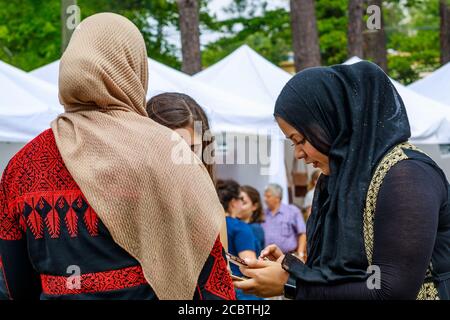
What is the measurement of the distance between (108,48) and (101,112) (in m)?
0.19

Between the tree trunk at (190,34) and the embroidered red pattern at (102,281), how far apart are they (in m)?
11.5

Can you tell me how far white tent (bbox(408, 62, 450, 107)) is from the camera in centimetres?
1287

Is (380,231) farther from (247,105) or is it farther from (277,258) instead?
(247,105)

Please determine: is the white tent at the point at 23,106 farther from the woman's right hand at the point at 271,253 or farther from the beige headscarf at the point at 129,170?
the beige headscarf at the point at 129,170

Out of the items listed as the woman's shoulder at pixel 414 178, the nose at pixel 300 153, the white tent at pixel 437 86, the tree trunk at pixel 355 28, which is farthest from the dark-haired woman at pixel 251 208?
the tree trunk at pixel 355 28

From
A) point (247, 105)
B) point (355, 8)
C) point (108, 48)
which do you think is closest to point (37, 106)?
point (247, 105)

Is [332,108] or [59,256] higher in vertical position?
[332,108]

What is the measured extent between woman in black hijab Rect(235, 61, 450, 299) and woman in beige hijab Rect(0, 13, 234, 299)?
28 cm

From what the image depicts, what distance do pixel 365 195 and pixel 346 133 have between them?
0.60 ft

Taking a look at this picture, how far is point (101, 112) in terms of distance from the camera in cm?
230

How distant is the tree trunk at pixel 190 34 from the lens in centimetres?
1344

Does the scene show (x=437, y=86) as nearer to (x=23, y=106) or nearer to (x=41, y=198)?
(x=23, y=106)

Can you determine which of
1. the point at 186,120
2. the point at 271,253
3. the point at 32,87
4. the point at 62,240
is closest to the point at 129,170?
the point at 62,240

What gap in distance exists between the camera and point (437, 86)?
521 inches
